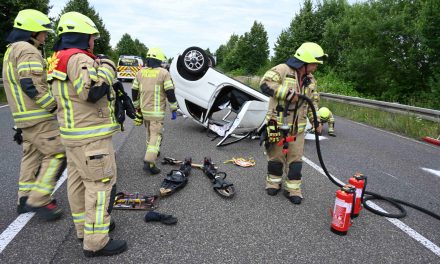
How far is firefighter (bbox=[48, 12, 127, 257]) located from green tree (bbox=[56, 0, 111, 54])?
39713 mm

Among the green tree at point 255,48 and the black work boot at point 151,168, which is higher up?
the green tree at point 255,48

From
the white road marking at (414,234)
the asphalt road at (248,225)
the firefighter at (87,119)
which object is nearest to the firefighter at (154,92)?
the asphalt road at (248,225)

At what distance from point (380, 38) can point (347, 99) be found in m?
9.56

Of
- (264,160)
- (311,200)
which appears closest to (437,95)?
(264,160)

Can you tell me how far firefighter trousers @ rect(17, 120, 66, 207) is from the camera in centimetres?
318

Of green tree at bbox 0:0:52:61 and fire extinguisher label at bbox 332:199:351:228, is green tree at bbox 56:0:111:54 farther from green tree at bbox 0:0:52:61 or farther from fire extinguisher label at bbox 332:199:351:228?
fire extinguisher label at bbox 332:199:351:228

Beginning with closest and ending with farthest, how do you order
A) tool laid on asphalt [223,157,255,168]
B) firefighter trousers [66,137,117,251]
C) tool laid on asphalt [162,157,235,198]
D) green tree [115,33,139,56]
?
firefighter trousers [66,137,117,251], tool laid on asphalt [162,157,235,198], tool laid on asphalt [223,157,255,168], green tree [115,33,139,56]

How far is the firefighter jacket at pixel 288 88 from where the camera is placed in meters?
3.76

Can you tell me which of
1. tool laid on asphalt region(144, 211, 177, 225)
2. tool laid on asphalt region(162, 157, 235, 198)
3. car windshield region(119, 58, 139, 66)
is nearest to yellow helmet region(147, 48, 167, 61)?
tool laid on asphalt region(162, 157, 235, 198)

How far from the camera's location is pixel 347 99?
497 inches

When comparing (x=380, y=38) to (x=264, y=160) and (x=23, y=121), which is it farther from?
(x=23, y=121)

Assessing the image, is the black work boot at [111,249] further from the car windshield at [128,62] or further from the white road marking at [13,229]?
the car windshield at [128,62]

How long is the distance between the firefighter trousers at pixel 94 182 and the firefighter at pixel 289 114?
6.56ft

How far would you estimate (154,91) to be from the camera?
482 cm
